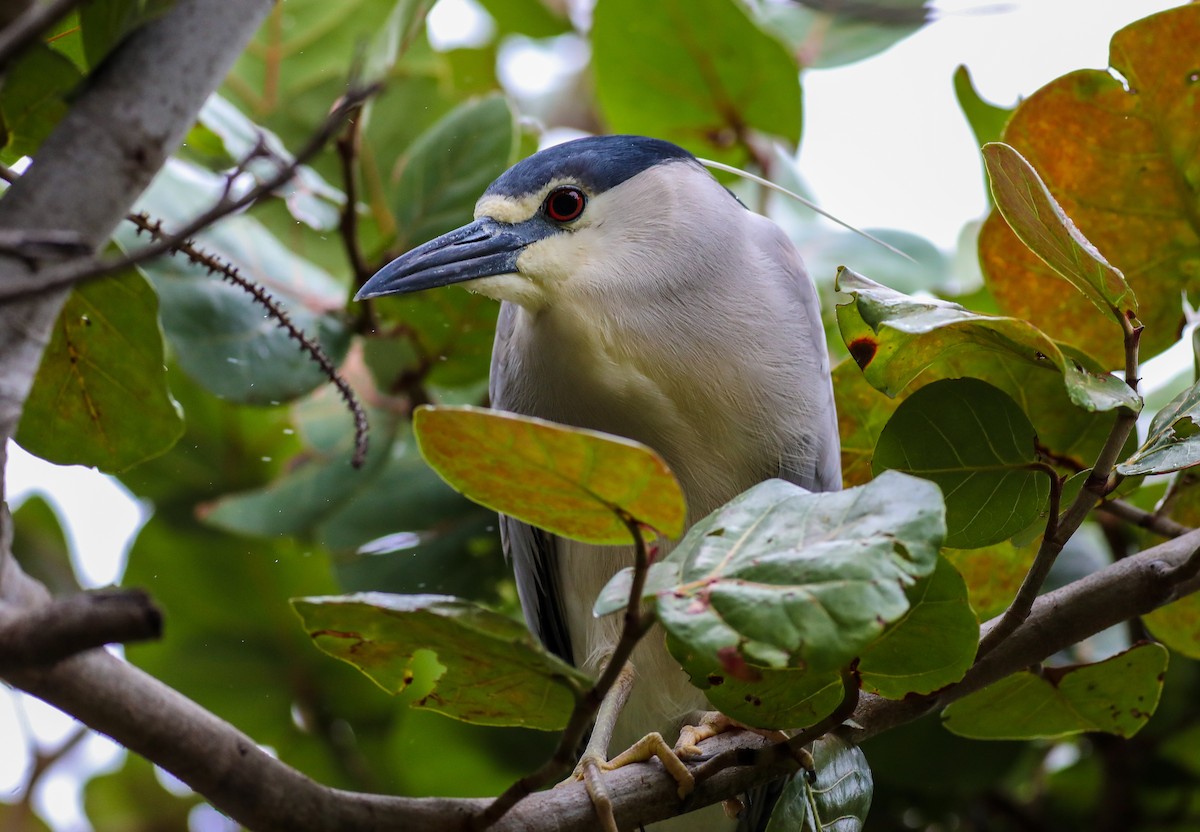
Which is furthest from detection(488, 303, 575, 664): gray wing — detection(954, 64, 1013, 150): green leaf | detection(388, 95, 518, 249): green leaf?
detection(954, 64, 1013, 150): green leaf

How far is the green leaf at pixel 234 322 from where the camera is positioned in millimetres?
1748

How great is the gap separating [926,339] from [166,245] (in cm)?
70

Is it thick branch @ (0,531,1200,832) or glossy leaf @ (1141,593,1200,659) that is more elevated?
thick branch @ (0,531,1200,832)

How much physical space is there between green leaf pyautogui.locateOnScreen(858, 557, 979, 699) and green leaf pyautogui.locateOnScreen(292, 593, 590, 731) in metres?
0.27

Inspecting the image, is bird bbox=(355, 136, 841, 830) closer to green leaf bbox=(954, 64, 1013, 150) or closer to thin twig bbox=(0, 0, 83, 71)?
green leaf bbox=(954, 64, 1013, 150)

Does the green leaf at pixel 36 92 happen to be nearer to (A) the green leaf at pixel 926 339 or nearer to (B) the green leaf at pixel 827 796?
(A) the green leaf at pixel 926 339

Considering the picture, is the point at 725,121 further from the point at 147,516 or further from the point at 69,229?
the point at 69,229

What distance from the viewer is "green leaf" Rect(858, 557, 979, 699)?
0.95 meters

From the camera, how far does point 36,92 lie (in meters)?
1.11

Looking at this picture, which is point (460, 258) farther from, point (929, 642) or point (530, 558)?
point (929, 642)

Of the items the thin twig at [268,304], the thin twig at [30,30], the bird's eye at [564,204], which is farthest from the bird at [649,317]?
the thin twig at [30,30]

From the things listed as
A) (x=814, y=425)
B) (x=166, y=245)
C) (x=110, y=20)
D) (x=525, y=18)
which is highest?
(x=525, y=18)

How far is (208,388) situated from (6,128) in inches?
27.0

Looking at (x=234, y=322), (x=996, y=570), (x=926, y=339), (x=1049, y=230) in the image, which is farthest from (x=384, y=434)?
(x=1049, y=230)
